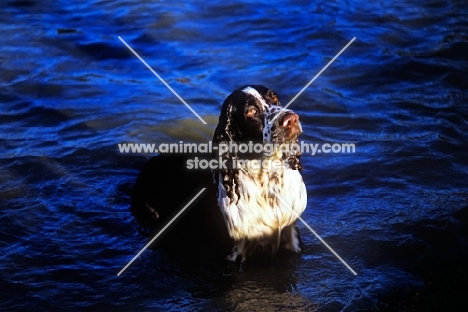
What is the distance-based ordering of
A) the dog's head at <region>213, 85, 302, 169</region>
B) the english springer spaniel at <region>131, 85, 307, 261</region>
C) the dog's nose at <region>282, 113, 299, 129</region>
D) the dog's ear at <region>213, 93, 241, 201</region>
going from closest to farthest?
the dog's nose at <region>282, 113, 299, 129</region> < the dog's head at <region>213, 85, 302, 169</region> < the english springer spaniel at <region>131, 85, 307, 261</region> < the dog's ear at <region>213, 93, 241, 201</region>

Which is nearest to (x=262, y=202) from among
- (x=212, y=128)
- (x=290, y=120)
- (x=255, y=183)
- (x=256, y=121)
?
(x=255, y=183)

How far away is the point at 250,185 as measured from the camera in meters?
5.14

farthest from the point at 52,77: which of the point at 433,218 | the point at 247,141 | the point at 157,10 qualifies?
the point at 433,218

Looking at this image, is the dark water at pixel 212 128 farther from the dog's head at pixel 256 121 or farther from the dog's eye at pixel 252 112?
the dog's eye at pixel 252 112

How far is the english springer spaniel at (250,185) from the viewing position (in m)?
5.01

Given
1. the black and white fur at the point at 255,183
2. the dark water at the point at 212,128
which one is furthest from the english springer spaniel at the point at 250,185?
the dark water at the point at 212,128

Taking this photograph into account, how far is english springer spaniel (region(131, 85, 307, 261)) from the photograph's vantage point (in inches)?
197

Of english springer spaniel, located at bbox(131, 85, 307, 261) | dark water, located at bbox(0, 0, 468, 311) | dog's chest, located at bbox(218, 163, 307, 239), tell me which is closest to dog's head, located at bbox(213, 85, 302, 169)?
english springer spaniel, located at bbox(131, 85, 307, 261)

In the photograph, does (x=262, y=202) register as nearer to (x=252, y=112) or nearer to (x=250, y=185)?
(x=250, y=185)

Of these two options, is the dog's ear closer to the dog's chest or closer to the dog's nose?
the dog's chest

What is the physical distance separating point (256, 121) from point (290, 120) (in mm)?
347

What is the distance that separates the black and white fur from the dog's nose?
0.12 meters

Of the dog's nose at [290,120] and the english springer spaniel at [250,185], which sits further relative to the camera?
the english springer spaniel at [250,185]

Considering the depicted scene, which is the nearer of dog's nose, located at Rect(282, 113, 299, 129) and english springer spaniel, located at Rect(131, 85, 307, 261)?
dog's nose, located at Rect(282, 113, 299, 129)
